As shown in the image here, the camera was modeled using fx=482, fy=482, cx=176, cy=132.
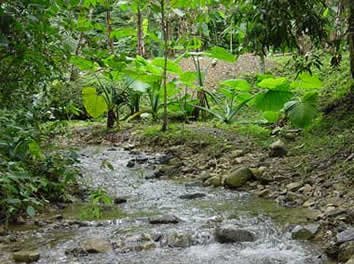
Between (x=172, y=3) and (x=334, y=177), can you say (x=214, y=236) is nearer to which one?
(x=334, y=177)

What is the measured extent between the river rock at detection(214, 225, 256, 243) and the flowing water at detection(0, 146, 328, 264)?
1.8 inches

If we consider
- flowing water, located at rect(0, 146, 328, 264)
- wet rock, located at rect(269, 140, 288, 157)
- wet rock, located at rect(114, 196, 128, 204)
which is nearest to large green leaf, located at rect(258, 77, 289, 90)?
wet rock, located at rect(269, 140, 288, 157)

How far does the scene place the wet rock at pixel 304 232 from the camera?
3.38 m

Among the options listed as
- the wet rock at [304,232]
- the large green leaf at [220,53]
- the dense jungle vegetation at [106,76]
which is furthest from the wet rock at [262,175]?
the large green leaf at [220,53]

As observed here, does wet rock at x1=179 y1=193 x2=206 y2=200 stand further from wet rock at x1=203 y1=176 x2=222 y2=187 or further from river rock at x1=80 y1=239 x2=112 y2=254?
river rock at x1=80 y1=239 x2=112 y2=254

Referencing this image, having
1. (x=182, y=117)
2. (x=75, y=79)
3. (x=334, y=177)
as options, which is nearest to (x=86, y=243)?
(x=334, y=177)

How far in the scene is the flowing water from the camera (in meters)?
3.13

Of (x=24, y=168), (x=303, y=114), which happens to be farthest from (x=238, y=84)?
(x=24, y=168)

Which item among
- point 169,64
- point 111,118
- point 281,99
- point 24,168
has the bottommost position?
point 24,168

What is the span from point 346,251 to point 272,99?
453 cm

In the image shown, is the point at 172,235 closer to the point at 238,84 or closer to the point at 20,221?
the point at 20,221

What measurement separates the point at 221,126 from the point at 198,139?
0.98 meters

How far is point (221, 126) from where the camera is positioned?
7828mm

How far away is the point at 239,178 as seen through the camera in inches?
202
